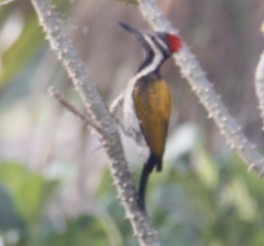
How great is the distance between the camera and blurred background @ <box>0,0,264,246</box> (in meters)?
3.18

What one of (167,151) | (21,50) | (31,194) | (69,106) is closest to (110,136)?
(69,106)

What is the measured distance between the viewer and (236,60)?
12.8 feet

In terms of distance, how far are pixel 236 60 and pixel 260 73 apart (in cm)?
213

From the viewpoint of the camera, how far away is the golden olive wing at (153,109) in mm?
1810

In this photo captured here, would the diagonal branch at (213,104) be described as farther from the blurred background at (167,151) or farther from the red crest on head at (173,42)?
the blurred background at (167,151)

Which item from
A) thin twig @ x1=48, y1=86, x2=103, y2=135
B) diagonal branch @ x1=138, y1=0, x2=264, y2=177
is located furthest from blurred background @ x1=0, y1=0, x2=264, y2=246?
thin twig @ x1=48, y1=86, x2=103, y2=135

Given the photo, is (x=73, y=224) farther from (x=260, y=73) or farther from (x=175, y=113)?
(x=260, y=73)

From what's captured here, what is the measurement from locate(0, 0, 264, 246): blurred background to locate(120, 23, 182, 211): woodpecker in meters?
0.75

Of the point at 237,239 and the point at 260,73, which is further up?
the point at 237,239

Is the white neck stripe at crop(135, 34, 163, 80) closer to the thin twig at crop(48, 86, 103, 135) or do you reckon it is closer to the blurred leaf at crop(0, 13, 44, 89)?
the thin twig at crop(48, 86, 103, 135)

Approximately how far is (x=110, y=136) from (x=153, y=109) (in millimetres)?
138

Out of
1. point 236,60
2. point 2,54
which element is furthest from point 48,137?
point 2,54

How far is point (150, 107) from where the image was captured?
6.02 ft

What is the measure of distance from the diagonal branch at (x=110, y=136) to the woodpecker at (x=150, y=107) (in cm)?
7
